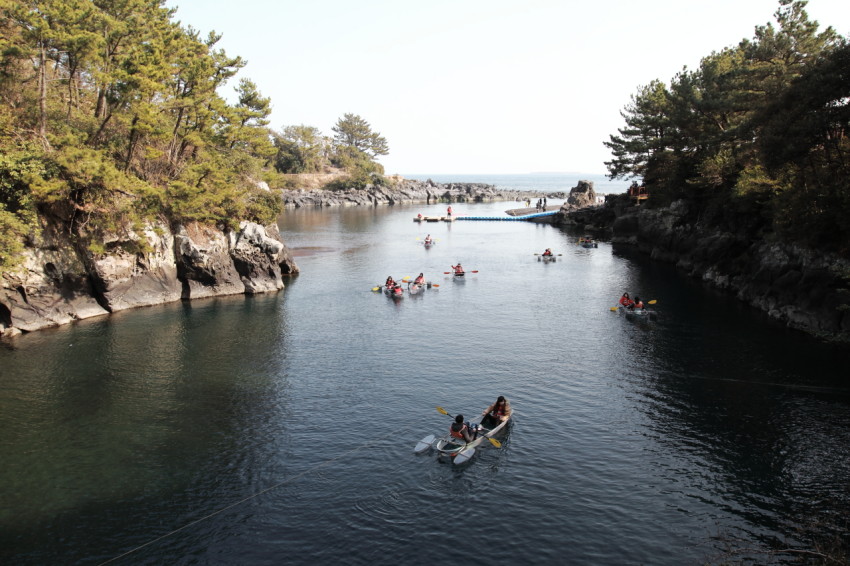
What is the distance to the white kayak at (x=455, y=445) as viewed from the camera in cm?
2409

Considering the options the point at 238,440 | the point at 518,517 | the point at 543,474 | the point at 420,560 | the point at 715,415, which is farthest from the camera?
the point at 715,415

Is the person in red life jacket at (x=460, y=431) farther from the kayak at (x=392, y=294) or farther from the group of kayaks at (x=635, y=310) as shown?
the kayak at (x=392, y=294)

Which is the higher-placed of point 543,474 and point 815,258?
point 815,258

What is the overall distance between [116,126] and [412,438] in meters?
41.1

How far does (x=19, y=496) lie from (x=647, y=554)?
23.2 meters

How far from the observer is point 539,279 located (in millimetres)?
63312

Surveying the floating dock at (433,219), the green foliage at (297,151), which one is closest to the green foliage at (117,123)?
the floating dock at (433,219)

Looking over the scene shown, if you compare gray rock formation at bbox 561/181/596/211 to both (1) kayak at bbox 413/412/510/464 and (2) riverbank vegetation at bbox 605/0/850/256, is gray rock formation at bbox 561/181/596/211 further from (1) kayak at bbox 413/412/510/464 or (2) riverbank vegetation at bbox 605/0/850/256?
(1) kayak at bbox 413/412/510/464

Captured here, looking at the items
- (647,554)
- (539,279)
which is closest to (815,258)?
(539,279)

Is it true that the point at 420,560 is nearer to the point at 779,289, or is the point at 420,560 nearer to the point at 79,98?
the point at 779,289

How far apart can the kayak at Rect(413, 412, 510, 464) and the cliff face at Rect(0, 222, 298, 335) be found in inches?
1292

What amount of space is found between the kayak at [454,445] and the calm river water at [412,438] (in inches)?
21.1

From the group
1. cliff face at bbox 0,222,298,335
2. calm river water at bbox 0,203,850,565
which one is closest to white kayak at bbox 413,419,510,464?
calm river water at bbox 0,203,850,565

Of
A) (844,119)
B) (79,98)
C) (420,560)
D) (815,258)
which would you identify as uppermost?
(79,98)
